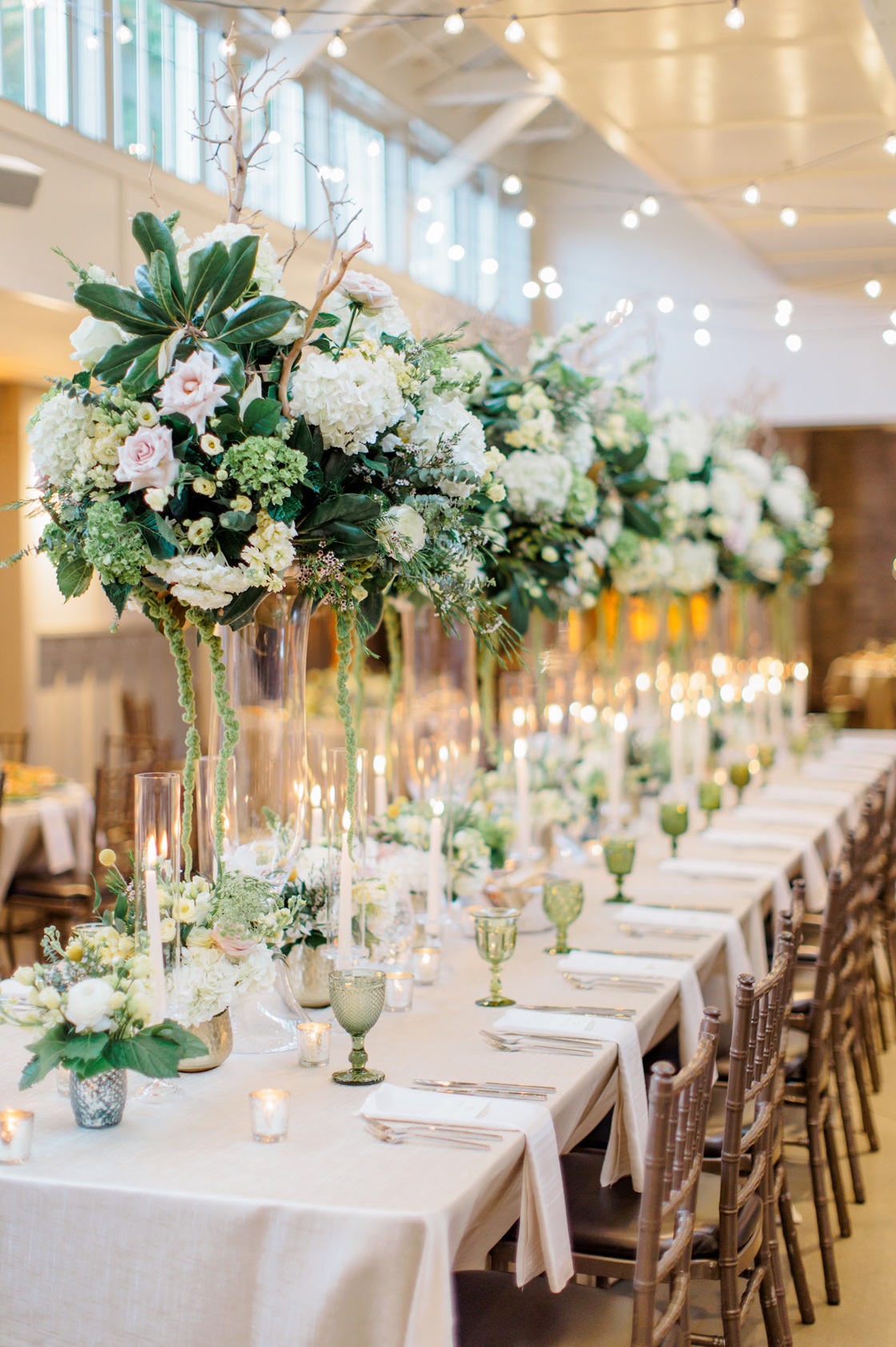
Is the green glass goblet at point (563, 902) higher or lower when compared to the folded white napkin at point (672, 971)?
higher

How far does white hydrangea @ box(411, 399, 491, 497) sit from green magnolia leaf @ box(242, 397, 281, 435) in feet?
1.11

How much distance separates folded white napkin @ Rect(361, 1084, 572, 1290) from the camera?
2168mm

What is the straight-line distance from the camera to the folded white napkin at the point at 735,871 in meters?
4.42

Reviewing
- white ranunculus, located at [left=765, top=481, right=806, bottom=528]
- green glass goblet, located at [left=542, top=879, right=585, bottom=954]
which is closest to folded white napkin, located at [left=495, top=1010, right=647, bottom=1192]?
green glass goblet, located at [left=542, top=879, right=585, bottom=954]

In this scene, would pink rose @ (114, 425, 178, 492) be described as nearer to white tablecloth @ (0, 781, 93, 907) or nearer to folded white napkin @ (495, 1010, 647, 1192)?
folded white napkin @ (495, 1010, 647, 1192)

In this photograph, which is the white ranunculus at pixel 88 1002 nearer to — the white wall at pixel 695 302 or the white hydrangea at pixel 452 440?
the white hydrangea at pixel 452 440

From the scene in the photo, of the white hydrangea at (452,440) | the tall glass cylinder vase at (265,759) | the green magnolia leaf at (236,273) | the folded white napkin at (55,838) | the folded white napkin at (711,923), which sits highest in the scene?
the green magnolia leaf at (236,273)

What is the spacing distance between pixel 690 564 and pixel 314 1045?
440 cm

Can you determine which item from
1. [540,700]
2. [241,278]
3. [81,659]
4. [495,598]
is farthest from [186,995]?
[81,659]

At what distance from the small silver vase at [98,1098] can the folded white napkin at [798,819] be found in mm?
3755

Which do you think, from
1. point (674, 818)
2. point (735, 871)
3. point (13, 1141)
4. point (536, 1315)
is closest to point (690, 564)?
point (674, 818)

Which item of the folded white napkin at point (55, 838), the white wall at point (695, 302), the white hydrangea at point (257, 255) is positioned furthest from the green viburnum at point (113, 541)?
the white wall at point (695, 302)

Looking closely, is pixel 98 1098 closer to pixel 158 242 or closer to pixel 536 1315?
pixel 536 1315

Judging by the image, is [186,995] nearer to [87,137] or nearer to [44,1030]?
[44,1030]
